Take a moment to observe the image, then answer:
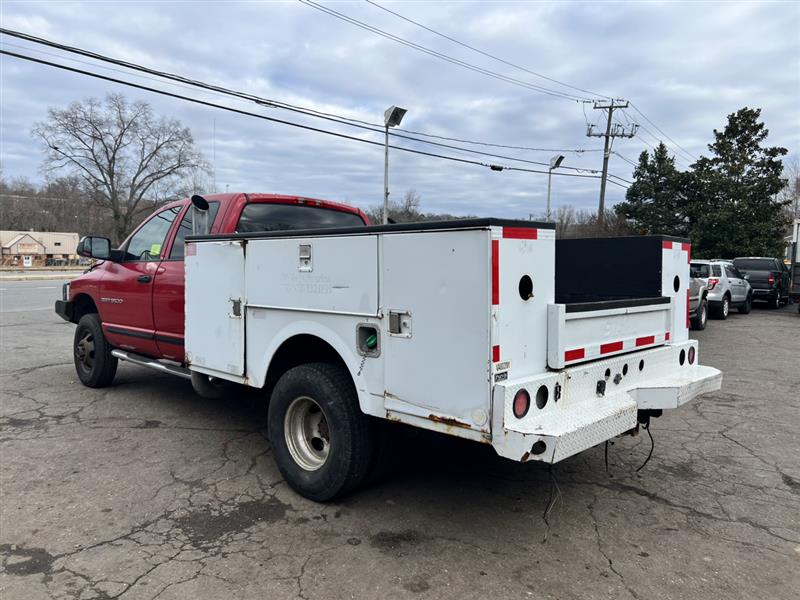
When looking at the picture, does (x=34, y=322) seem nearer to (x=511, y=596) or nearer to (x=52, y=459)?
(x=52, y=459)

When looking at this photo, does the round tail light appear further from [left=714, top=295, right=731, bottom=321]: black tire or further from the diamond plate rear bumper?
[left=714, top=295, right=731, bottom=321]: black tire

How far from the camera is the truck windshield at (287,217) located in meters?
5.31

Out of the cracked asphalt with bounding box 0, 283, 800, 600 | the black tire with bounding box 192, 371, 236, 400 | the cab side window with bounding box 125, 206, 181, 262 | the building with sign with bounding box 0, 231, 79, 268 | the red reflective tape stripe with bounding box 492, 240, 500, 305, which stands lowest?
the cracked asphalt with bounding box 0, 283, 800, 600

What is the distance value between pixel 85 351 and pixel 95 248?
5.14 feet

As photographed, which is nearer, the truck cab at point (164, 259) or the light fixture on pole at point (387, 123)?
the truck cab at point (164, 259)

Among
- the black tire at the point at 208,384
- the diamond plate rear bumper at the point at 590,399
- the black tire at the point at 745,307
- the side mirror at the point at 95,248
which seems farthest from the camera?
the black tire at the point at 745,307

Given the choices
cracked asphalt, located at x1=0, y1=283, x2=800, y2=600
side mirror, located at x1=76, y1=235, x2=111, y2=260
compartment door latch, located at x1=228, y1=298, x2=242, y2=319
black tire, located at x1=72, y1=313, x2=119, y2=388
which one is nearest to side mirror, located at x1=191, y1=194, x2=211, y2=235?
compartment door latch, located at x1=228, y1=298, x2=242, y2=319

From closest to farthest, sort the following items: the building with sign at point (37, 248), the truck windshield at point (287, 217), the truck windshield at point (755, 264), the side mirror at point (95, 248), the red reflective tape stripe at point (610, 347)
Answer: the red reflective tape stripe at point (610, 347) → the truck windshield at point (287, 217) → the side mirror at point (95, 248) → the truck windshield at point (755, 264) → the building with sign at point (37, 248)

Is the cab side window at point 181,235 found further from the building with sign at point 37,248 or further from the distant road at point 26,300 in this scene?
the building with sign at point 37,248

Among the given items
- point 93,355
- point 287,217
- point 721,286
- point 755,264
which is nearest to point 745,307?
point 721,286

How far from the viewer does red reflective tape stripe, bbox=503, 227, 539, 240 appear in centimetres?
297

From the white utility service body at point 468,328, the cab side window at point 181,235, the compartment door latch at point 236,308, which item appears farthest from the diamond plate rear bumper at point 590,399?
the cab side window at point 181,235

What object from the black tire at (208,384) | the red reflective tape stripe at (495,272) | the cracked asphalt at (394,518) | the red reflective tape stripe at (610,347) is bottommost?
the cracked asphalt at (394,518)

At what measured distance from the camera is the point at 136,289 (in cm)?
596
